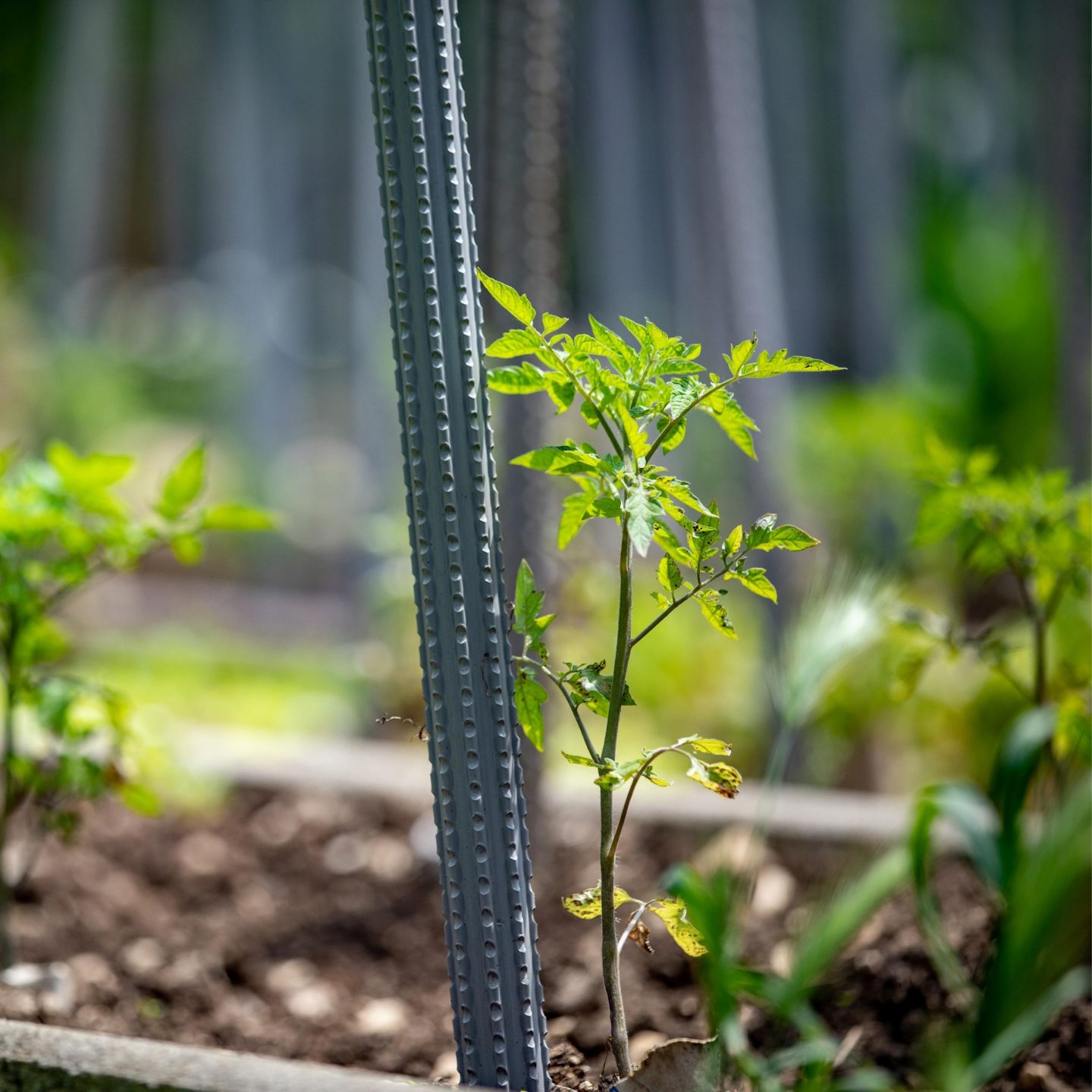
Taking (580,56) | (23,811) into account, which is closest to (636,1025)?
(23,811)

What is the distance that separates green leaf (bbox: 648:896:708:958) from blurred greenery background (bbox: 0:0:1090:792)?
1.94 ft

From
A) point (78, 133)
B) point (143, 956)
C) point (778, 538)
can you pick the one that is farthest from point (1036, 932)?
point (78, 133)

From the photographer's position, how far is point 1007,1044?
4.05 ft

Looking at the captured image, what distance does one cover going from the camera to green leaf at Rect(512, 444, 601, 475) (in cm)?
113

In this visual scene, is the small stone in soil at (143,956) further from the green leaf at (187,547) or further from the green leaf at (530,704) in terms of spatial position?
the green leaf at (530,704)

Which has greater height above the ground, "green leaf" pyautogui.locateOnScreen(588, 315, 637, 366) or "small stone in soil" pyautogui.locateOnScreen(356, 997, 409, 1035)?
"green leaf" pyautogui.locateOnScreen(588, 315, 637, 366)

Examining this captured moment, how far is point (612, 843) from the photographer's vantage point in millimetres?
1214

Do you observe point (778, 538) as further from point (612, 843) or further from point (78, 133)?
point (78, 133)

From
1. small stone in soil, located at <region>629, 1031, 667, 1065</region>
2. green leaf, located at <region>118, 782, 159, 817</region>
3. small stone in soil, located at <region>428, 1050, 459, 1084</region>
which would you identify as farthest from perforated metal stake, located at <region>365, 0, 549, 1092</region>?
green leaf, located at <region>118, 782, 159, 817</region>

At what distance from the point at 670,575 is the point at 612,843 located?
28 cm

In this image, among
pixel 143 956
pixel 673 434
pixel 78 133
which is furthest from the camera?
pixel 78 133

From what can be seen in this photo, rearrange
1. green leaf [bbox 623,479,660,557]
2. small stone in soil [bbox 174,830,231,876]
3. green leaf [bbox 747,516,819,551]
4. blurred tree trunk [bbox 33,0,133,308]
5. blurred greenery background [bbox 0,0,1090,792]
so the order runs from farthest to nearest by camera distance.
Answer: blurred tree trunk [bbox 33,0,133,308] < blurred greenery background [bbox 0,0,1090,792] < small stone in soil [bbox 174,830,231,876] < green leaf [bbox 747,516,819,551] < green leaf [bbox 623,479,660,557]

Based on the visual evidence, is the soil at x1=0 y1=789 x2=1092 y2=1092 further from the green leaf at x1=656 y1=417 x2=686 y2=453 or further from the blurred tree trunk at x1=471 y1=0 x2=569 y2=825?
the green leaf at x1=656 y1=417 x2=686 y2=453

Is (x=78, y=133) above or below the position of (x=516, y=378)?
above
